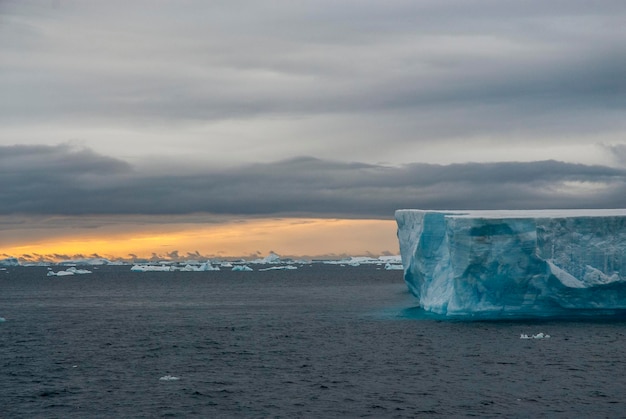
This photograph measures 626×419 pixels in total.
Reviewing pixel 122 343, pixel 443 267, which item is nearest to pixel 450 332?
pixel 443 267

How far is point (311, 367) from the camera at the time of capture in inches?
1162

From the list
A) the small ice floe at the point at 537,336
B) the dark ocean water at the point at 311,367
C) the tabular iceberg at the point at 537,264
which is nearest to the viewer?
the dark ocean water at the point at 311,367

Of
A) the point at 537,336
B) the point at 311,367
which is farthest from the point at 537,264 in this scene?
the point at 311,367

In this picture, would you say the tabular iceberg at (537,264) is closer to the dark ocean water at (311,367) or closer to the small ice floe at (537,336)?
the dark ocean water at (311,367)

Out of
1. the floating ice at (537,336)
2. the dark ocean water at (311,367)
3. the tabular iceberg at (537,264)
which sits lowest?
the dark ocean water at (311,367)

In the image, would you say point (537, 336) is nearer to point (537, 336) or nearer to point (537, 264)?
point (537, 336)

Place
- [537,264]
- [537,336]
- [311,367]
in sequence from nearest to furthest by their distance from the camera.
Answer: [311,367] < [537,336] < [537,264]

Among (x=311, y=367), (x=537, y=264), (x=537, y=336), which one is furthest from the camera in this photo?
(x=537, y=264)

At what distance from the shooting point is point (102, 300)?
71.1 metres

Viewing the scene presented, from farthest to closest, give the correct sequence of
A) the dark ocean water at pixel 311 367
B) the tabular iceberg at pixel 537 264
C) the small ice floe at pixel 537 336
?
the tabular iceberg at pixel 537 264 → the small ice floe at pixel 537 336 → the dark ocean water at pixel 311 367

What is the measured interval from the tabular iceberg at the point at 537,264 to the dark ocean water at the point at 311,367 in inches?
47.4

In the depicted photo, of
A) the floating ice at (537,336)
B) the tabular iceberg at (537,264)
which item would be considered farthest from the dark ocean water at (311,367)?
the tabular iceberg at (537,264)

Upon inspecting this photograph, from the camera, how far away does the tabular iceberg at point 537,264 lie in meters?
38.8

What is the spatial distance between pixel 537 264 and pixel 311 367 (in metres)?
14.9
